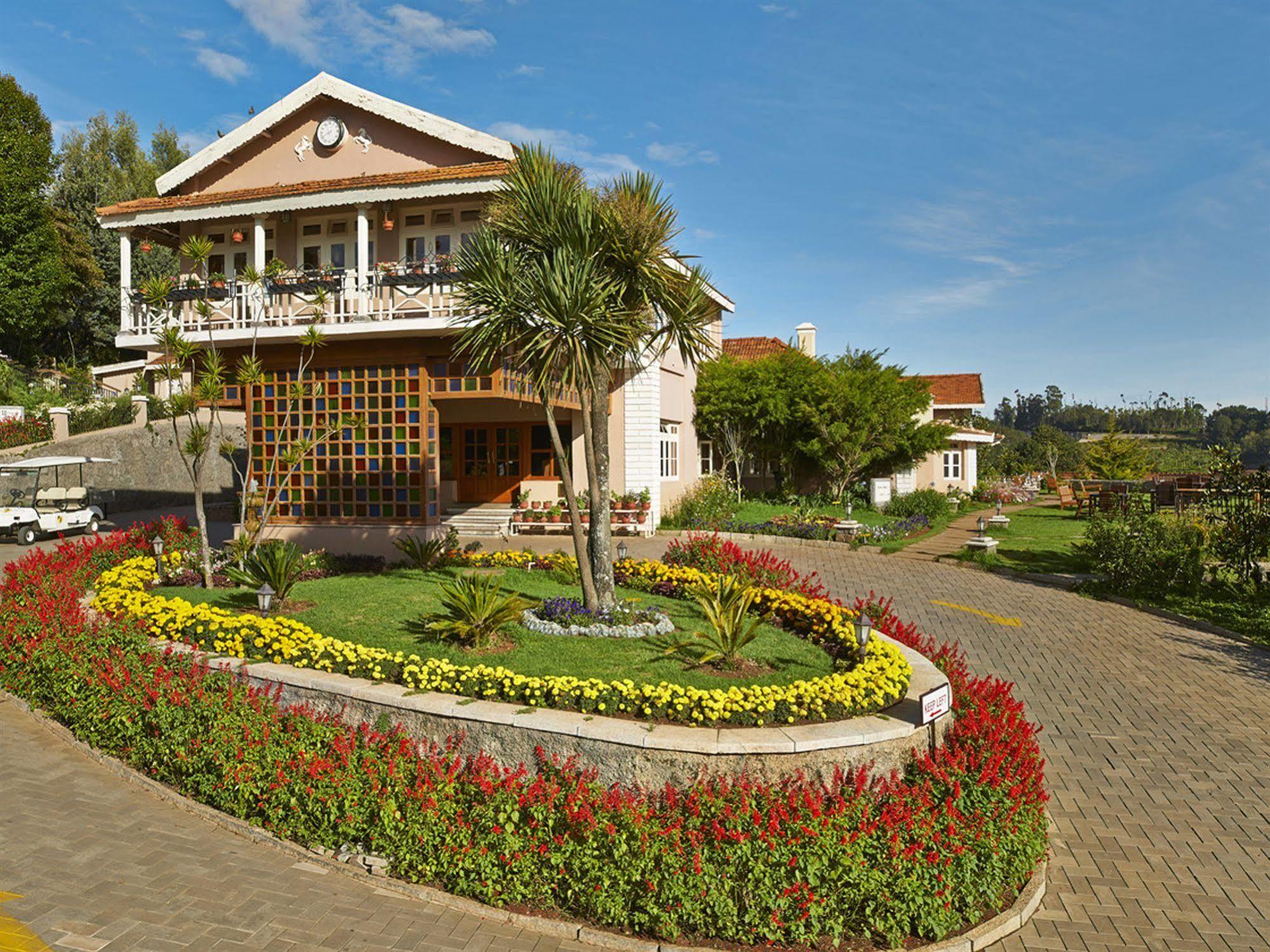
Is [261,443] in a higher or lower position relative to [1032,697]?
higher

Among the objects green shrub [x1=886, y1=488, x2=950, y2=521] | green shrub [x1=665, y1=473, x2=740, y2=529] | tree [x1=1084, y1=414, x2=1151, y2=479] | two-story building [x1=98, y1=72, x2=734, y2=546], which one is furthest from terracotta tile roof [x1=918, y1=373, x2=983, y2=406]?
two-story building [x1=98, y1=72, x2=734, y2=546]

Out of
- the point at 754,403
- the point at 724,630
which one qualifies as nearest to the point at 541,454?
the point at 754,403

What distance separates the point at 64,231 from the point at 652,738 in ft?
143

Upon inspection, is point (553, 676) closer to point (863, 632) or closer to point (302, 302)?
point (863, 632)

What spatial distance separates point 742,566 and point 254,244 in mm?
11694

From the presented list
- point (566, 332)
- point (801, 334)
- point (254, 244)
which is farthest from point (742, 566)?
point (801, 334)

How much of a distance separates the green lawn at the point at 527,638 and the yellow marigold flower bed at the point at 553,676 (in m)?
0.32

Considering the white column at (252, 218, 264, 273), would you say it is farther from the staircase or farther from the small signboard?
the small signboard

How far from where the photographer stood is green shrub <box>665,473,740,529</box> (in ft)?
70.3

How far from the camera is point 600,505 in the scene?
9586 millimetres

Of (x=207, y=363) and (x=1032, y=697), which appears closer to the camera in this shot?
(x=1032, y=697)

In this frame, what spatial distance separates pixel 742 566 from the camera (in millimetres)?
12062

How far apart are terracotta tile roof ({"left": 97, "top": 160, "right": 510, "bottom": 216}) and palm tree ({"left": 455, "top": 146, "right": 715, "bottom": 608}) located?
17.8ft

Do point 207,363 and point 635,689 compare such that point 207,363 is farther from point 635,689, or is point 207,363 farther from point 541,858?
point 541,858
